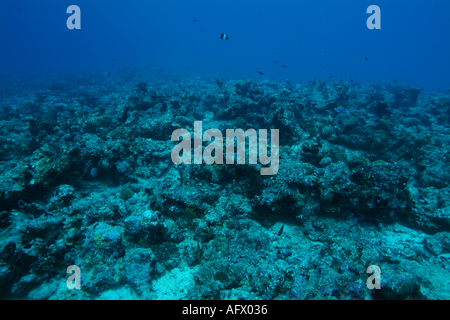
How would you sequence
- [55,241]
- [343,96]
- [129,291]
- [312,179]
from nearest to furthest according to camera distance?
[129,291]
[55,241]
[312,179]
[343,96]

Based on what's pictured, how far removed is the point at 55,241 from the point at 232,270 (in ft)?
15.0

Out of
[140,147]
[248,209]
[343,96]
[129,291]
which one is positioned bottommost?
[129,291]

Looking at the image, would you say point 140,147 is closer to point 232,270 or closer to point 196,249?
point 196,249

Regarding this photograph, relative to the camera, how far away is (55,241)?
5023mm

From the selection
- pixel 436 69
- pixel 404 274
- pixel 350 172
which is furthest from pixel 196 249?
pixel 436 69

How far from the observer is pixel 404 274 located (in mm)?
3934

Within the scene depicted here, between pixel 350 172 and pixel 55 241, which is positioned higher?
pixel 350 172

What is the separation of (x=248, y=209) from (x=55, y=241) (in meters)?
5.16

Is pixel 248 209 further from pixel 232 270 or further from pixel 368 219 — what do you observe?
pixel 368 219

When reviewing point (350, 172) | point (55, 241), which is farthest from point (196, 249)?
point (350, 172)

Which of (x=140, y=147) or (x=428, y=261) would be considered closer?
(x=428, y=261)

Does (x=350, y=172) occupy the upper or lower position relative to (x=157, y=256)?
upper

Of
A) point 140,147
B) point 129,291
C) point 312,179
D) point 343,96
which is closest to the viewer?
point 129,291

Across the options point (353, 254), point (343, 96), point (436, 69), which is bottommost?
point (353, 254)
